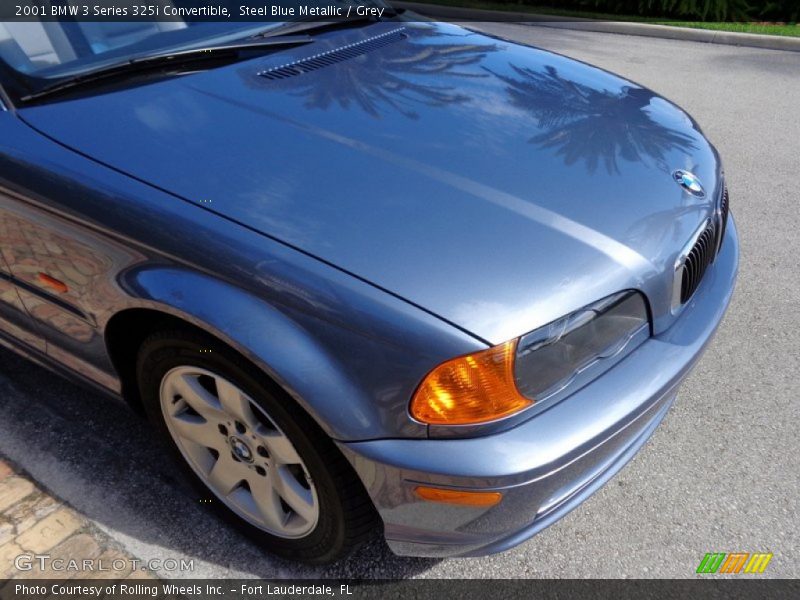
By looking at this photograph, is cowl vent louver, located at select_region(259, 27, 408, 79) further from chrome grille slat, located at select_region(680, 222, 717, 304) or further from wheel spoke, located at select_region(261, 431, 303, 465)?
chrome grille slat, located at select_region(680, 222, 717, 304)

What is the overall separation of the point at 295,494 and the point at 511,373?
2.31 feet

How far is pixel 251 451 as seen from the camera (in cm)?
201

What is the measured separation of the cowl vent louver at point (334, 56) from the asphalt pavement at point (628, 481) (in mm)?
1192

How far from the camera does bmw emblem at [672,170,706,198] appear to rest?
2180 mm

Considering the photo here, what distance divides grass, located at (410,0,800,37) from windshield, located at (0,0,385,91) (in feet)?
26.9

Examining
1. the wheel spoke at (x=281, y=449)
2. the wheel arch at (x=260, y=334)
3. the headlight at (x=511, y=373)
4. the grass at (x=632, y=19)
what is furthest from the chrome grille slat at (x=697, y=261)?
the grass at (x=632, y=19)

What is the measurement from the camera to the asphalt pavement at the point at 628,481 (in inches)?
85.2

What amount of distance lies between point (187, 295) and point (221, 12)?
1.36 m

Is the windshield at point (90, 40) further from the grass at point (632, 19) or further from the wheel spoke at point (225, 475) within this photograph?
the grass at point (632, 19)

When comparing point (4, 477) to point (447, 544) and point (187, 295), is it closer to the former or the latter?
point (187, 295)

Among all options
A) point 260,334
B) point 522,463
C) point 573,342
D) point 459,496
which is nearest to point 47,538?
point 260,334

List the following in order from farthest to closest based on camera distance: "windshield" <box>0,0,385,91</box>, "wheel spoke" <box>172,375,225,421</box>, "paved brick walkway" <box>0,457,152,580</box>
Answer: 1. "windshield" <box>0,0,385,91</box>
2. "paved brick walkway" <box>0,457,152,580</box>
3. "wheel spoke" <box>172,375,225,421</box>

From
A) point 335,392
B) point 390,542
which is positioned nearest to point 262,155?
point 335,392

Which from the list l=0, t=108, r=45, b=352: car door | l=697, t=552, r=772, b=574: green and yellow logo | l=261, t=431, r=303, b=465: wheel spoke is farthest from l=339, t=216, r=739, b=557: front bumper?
l=0, t=108, r=45, b=352: car door
